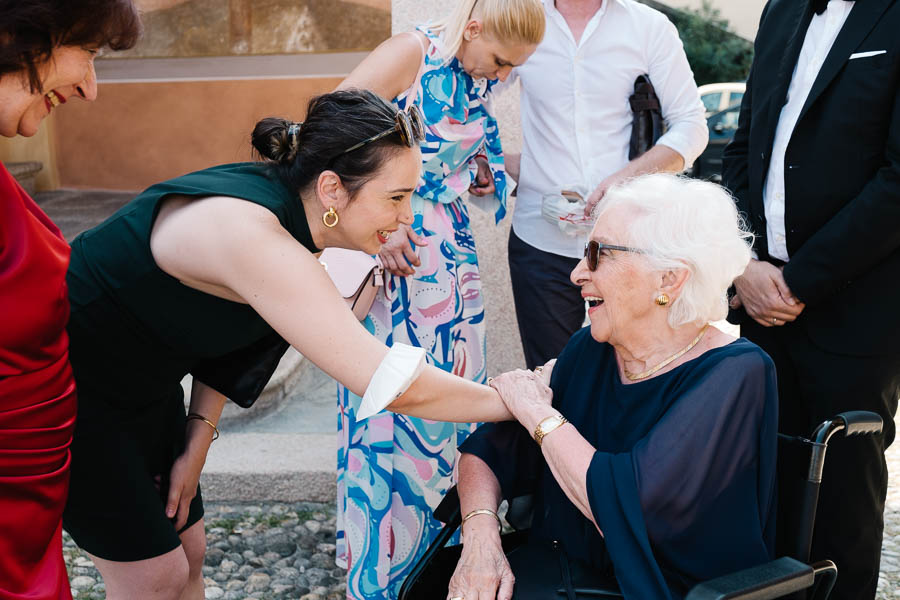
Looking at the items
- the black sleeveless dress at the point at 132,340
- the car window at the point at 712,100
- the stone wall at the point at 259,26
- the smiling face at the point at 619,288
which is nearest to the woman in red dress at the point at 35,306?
the black sleeveless dress at the point at 132,340

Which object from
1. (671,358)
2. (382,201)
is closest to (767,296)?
(671,358)

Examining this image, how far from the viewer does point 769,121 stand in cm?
259

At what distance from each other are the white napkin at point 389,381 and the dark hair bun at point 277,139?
0.51 m

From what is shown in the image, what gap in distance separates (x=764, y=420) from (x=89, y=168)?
26.2 feet

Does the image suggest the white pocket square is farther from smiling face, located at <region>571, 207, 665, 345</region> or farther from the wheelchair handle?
the wheelchair handle

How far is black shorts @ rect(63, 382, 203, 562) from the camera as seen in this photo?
1.80 meters

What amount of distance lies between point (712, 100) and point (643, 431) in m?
13.4

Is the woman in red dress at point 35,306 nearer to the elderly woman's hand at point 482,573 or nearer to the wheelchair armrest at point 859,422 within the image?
the elderly woman's hand at point 482,573

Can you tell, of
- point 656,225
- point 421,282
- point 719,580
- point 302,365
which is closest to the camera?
point 719,580

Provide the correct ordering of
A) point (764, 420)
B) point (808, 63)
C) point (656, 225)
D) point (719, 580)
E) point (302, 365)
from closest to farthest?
1. point (719, 580)
2. point (764, 420)
3. point (656, 225)
4. point (808, 63)
5. point (302, 365)

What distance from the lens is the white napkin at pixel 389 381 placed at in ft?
5.62

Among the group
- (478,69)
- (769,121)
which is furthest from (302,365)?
(769,121)

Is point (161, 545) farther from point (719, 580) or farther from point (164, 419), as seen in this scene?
point (719, 580)

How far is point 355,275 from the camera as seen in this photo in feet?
8.70
